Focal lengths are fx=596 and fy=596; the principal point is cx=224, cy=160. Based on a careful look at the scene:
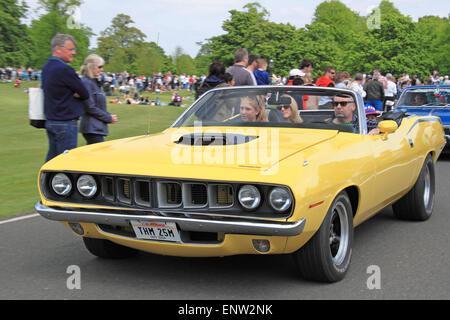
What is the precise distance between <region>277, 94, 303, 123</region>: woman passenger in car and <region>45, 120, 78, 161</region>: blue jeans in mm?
2465

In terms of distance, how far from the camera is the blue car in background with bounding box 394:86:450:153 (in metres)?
12.3

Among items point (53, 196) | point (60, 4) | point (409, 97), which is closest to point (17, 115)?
point (409, 97)

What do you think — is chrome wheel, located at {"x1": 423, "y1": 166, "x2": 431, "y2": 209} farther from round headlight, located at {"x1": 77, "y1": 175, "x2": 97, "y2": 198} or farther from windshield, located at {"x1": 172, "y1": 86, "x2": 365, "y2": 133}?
round headlight, located at {"x1": 77, "y1": 175, "x2": 97, "y2": 198}

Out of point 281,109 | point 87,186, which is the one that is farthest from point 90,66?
point 87,186

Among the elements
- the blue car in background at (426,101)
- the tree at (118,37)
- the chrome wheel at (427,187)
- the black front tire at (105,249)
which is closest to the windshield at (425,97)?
the blue car in background at (426,101)

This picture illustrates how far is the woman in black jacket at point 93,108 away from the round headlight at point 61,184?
2.74m

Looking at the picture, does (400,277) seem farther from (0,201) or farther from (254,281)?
(0,201)

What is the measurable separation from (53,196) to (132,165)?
71cm

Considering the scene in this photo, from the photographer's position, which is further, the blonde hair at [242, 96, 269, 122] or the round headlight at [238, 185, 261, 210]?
the blonde hair at [242, 96, 269, 122]

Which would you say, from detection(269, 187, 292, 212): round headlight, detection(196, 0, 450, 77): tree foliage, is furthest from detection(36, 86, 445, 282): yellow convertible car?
detection(196, 0, 450, 77): tree foliage

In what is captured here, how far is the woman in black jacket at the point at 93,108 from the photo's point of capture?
6871 millimetres

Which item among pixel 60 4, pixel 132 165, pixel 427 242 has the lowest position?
pixel 427 242

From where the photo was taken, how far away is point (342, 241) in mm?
4301
